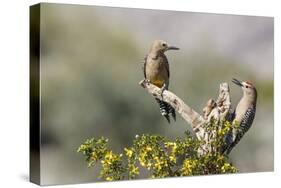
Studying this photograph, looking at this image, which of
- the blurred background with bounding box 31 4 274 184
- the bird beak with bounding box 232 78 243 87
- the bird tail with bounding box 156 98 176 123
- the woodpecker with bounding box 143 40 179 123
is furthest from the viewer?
the bird beak with bounding box 232 78 243 87

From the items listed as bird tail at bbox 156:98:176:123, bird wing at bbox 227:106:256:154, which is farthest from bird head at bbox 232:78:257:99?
bird tail at bbox 156:98:176:123

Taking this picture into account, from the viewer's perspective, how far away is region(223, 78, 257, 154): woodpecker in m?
9.01

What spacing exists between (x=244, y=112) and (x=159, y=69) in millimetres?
1388

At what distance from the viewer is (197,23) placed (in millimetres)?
8703

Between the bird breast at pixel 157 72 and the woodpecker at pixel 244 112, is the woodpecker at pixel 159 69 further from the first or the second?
the woodpecker at pixel 244 112

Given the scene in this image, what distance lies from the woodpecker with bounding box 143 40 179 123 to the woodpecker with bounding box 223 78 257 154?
3.10ft

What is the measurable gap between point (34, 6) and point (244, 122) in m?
3.15

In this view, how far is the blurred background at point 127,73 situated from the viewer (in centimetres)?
771

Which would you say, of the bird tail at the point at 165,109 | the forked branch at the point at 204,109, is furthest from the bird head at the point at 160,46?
A: the bird tail at the point at 165,109

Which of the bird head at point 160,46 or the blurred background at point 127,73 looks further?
the bird head at point 160,46

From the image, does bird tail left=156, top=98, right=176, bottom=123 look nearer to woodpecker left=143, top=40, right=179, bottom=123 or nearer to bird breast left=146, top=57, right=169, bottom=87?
woodpecker left=143, top=40, right=179, bottom=123

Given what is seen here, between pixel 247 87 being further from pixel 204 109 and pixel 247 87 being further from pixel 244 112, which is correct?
pixel 204 109

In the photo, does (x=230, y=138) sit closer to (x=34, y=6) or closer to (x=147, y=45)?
(x=147, y=45)

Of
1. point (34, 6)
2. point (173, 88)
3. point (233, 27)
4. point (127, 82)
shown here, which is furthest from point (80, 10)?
point (233, 27)
